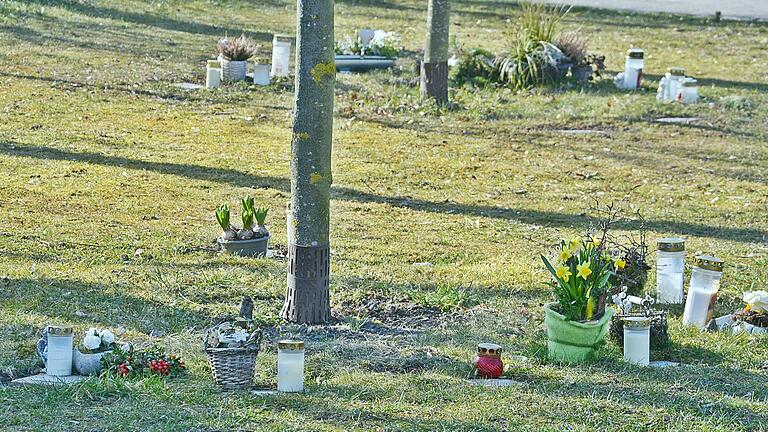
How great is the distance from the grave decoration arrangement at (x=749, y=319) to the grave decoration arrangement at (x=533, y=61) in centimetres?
776

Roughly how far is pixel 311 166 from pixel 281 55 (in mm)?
7992

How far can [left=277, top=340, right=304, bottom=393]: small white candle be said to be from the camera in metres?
5.38

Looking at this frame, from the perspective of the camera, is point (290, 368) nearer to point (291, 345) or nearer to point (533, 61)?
point (291, 345)

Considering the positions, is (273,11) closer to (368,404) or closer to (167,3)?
(167,3)

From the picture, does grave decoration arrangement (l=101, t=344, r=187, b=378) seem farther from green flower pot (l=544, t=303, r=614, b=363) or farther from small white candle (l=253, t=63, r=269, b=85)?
small white candle (l=253, t=63, r=269, b=85)

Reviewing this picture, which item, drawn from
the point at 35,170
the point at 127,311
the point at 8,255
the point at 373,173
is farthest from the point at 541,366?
the point at 35,170

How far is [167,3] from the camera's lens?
64.6ft

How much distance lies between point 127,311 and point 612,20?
15.3m

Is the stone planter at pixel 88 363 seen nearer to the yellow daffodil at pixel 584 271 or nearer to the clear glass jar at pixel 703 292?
the yellow daffodil at pixel 584 271

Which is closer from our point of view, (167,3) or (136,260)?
(136,260)

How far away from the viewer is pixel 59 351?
5527 mm

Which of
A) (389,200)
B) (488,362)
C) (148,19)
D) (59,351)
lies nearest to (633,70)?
(389,200)

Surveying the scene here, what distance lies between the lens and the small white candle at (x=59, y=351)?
5.49m

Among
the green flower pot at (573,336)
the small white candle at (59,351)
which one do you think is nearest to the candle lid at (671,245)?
the green flower pot at (573,336)
